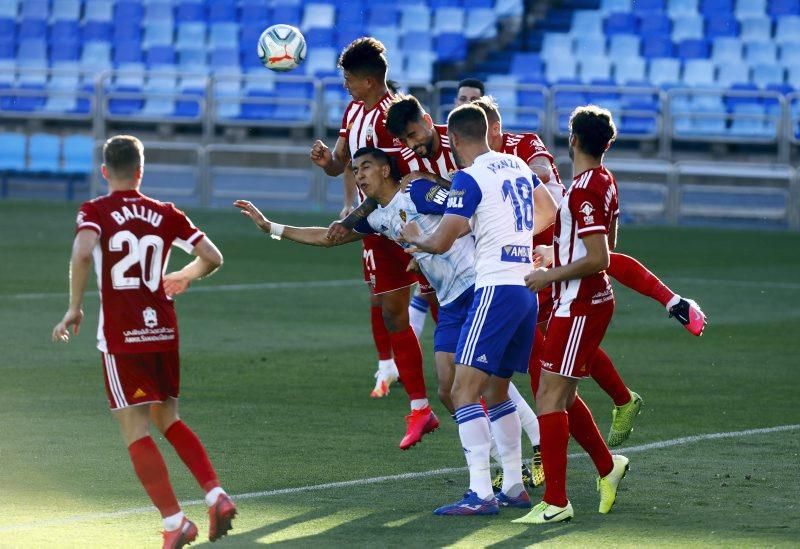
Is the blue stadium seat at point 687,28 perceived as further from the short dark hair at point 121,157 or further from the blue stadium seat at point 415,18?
the short dark hair at point 121,157

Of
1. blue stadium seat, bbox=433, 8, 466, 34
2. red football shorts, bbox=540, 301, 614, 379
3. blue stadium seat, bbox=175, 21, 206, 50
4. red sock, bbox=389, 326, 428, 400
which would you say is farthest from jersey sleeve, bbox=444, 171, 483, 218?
blue stadium seat, bbox=175, 21, 206, 50

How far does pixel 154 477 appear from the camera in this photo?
622cm

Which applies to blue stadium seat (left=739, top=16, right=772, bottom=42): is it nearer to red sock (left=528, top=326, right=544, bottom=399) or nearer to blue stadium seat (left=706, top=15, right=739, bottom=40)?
blue stadium seat (left=706, top=15, right=739, bottom=40)

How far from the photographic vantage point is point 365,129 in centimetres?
957

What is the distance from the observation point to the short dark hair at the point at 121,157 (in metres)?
6.31

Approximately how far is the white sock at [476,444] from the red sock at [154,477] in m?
1.44

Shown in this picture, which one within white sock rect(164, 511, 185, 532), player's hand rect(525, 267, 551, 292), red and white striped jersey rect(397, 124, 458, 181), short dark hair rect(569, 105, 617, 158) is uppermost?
short dark hair rect(569, 105, 617, 158)

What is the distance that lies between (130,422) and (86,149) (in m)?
22.4

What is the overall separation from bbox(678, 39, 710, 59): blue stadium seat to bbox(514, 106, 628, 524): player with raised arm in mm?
22619

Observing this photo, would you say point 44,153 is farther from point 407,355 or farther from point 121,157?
point 121,157

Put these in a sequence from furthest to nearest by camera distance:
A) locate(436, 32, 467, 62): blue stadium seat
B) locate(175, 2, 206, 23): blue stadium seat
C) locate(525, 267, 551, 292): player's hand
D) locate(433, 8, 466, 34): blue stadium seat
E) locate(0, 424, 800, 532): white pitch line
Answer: locate(175, 2, 206, 23): blue stadium seat
locate(433, 8, 466, 34): blue stadium seat
locate(436, 32, 467, 62): blue stadium seat
locate(525, 267, 551, 292): player's hand
locate(0, 424, 800, 532): white pitch line

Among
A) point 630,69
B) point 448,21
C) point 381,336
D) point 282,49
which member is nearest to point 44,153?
point 448,21

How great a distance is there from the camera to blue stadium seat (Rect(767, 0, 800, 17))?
28.8 meters

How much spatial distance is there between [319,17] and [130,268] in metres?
24.8
